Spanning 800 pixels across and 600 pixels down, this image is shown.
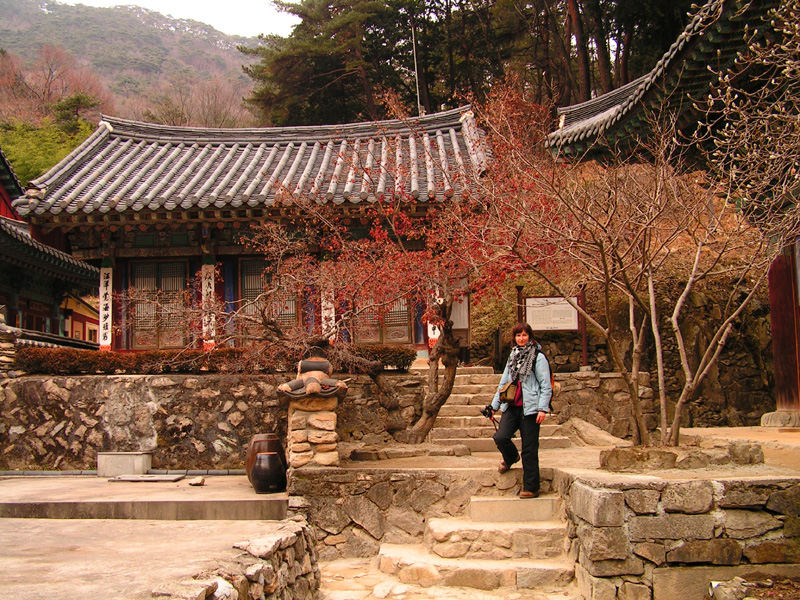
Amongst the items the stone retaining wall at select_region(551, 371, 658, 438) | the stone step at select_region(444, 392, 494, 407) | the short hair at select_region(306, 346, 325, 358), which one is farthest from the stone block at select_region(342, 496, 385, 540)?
the stone retaining wall at select_region(551, 371, 658, 438)

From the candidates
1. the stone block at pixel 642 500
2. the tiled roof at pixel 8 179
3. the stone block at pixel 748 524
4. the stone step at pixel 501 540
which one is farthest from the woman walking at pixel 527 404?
the tiled roof at pixel 8 179

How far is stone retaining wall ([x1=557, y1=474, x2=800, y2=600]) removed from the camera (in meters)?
5.97

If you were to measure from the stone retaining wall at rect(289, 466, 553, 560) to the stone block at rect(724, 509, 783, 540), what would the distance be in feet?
8.96

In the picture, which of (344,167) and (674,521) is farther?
(344,167)

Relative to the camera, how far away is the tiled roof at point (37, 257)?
14.8 metres

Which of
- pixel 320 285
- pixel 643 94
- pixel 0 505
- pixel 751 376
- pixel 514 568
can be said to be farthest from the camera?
pixel 751 376

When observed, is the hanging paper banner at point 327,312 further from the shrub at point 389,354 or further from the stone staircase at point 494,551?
the stone staircase at point 494,551

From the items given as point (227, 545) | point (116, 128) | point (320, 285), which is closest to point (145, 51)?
point (116, 128)

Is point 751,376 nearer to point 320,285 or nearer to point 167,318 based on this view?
point 320,285

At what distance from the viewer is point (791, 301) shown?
10.3 metres

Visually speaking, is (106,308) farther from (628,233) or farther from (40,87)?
(40,87)

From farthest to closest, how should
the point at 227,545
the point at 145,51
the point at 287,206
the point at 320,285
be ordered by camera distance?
the point at 145,51
the point at 287,206
the point at 320,285
the point at 227,545

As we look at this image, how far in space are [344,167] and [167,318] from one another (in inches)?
200

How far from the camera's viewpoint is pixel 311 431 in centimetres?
819
